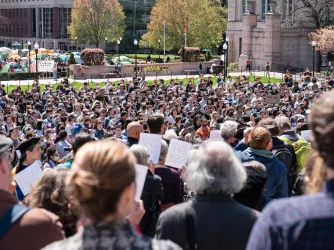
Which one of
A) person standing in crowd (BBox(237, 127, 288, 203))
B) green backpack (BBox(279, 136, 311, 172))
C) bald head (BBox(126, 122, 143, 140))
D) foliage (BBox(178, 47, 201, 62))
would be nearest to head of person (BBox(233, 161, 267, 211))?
person standing in crowd (BBox(237, 127, 288, 203))

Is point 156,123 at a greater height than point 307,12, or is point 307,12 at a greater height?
point 307,12

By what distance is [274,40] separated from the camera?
5772cm

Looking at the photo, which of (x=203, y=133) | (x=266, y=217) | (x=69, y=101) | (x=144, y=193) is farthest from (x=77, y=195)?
(x=69, y=101)

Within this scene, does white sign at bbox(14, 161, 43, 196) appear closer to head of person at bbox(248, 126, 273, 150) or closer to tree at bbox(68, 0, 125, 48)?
head of person at bbox(248, 126, 273, 150)

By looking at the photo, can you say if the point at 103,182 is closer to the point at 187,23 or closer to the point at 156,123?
the point at 156,123

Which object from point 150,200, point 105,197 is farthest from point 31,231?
point 150,200

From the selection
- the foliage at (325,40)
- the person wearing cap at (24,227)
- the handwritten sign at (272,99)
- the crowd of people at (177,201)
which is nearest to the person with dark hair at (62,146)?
the crowd of people at (177,201)

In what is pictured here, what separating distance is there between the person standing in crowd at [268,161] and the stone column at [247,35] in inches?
2087

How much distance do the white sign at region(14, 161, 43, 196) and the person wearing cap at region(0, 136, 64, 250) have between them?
9.52 feet

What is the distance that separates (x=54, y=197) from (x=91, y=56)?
50220 millimetres

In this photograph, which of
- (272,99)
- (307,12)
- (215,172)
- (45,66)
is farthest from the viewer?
(307,12)

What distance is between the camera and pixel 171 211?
170 inches

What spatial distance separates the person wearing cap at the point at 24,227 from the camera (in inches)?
146

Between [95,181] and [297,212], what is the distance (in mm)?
948
